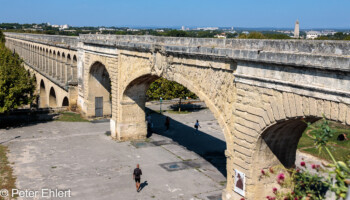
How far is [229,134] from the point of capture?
11.8 meters

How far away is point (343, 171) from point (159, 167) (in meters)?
12.4

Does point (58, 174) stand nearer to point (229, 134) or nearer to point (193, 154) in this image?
point (193, 154)

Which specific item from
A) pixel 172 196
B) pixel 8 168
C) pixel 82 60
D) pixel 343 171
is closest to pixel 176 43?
pixel 172 196

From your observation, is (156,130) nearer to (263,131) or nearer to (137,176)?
(137,176)

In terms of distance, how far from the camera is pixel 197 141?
20625mm

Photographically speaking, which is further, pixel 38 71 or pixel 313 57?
pixel 38 71

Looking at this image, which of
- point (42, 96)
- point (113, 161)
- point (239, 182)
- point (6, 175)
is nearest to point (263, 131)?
point (239, 182)

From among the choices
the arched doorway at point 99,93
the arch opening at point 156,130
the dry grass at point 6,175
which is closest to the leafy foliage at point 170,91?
the arch opening at point 156,130

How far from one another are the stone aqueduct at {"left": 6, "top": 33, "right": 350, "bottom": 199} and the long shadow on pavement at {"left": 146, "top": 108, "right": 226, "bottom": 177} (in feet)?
13.0

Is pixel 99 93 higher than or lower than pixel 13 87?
lower

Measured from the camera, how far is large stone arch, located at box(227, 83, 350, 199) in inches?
383

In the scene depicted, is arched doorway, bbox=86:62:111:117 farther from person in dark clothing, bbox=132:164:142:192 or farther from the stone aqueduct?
person in dark clothing, bbox=132:164:142:192

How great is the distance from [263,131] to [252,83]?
4.91 feet

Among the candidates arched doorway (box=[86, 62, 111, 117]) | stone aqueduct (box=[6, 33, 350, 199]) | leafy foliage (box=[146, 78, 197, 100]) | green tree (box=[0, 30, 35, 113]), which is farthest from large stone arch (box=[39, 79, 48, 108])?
stone aqueduct (box=[6, 33, 350, 199])
